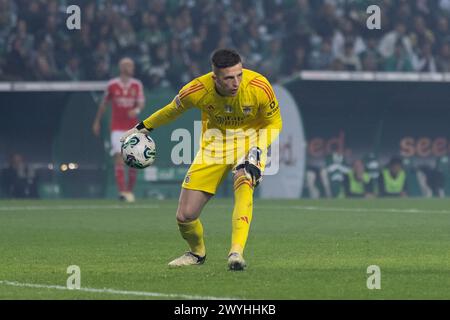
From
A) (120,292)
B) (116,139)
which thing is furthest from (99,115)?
(120,292)

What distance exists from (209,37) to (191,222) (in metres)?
13.0

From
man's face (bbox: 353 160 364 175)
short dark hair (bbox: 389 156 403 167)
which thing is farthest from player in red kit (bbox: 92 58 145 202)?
short dark hair (bbox: 389 156 403 167)

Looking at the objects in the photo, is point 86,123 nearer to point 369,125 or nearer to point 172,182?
point 172,182

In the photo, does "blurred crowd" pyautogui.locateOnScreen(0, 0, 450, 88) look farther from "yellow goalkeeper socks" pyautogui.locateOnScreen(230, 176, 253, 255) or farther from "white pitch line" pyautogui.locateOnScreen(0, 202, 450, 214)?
"yellow goalkeeper socks" pyautogui.locateOnScreen(230, 176, 253, 255)

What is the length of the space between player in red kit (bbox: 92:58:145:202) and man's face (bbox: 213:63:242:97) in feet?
33.8

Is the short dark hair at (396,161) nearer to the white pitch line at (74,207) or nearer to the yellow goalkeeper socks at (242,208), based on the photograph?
the white pitch line at (74,207)

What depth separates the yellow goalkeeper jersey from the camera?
1008 cm

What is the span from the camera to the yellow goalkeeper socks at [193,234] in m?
10.3

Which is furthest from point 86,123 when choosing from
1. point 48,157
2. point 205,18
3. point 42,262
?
point 42,262

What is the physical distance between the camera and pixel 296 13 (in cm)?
2375

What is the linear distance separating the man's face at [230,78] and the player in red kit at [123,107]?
406 inches
